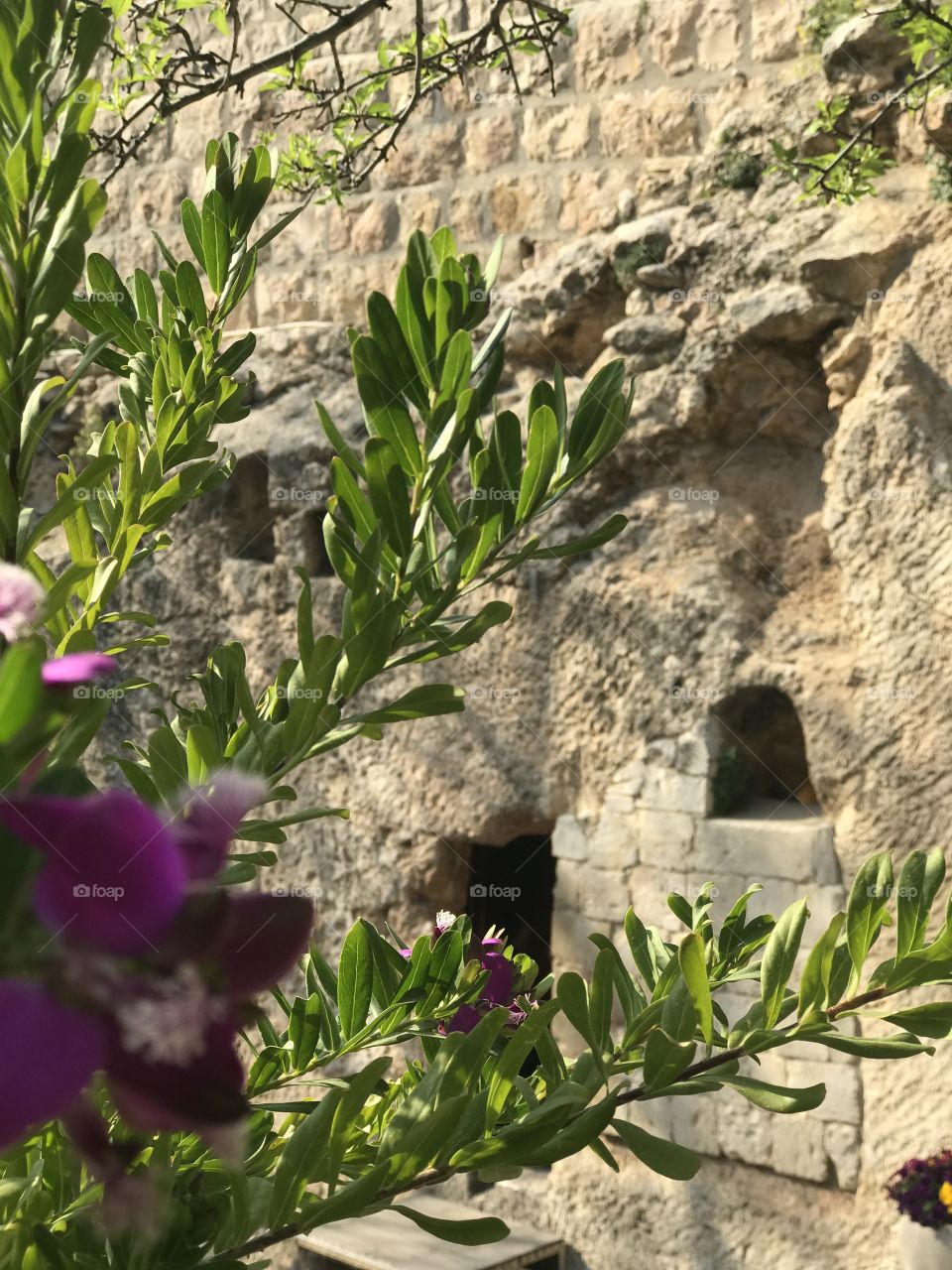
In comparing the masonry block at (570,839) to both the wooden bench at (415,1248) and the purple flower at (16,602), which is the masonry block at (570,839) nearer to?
the wooden bench at (415,1248)

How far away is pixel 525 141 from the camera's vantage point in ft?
14.6

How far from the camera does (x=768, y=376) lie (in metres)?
3.99

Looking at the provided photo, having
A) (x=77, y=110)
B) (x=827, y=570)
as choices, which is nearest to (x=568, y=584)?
(x=827, y=570)

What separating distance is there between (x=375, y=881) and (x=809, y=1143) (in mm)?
1708

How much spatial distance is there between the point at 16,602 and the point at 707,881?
3.45 m

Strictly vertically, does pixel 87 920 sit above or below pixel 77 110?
below

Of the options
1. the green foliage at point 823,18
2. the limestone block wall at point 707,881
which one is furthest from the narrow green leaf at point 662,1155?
the green foliage at point 823,18

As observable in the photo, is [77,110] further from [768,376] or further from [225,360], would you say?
[768,376]

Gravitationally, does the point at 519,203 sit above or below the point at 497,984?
above

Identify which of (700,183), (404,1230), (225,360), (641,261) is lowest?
(404,1230)

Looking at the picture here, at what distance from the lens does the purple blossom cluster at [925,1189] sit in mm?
3178

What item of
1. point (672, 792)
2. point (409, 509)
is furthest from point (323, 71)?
point (409, 509)

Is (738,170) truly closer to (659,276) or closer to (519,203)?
(659,276)

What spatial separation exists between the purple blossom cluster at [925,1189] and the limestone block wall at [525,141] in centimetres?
319
